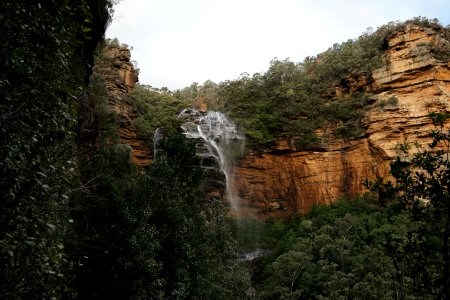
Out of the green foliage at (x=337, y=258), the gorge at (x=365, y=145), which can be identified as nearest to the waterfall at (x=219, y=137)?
the gorge at (x=365, y=145)

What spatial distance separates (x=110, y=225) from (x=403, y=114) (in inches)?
916

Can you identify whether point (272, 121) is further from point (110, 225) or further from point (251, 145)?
point (110, 225)

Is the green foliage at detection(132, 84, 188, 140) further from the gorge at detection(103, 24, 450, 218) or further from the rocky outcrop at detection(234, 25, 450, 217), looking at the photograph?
the rocky outcrop at detection(234, 25, 450, 217)

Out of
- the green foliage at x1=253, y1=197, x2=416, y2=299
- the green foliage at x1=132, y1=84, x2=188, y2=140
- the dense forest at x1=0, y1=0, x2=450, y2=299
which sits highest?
the green foliage at x1=132, y1=84, x2=188, y2=140

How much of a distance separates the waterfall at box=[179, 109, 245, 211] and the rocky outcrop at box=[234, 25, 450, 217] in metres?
0.86

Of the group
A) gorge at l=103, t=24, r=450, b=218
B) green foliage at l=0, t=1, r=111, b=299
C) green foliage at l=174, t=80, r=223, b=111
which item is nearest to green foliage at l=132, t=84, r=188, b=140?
gorge at l=103, t=24, r=450, b=218

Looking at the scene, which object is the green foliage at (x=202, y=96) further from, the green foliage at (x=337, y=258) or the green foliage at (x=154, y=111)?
the green foliage at (x=337, y=258)

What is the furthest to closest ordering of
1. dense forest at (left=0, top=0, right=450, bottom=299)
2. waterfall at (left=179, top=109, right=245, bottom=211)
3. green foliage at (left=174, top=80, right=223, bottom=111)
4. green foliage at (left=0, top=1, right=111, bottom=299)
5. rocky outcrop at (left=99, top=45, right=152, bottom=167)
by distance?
green foliage at (left=174, top=80, right=223, bottom=111) < waterfall at (left=179, top=109, right=245, bottom=211) < rocky outcrop at (left=99, top=45, right=152, bottom=167) < dense forest at (left=0, top=0, right=450, bottom=299) < green foliage at (left=0, top=1, right=111, bottom=299)

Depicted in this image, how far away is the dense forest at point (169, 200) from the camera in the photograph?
406 cm

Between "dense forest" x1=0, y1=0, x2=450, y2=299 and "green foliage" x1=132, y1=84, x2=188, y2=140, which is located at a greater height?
"green foliage" x1=132, y1=84, x2=188, y2=140

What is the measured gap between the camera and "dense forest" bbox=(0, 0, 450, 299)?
4.06 meters

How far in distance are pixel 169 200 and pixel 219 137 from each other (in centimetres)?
1605

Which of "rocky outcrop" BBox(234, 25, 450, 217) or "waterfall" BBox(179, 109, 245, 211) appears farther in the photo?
"waterfall" BBox(179, 109, 245, 211)

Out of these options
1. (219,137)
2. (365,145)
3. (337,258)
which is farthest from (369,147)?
(219,137)
